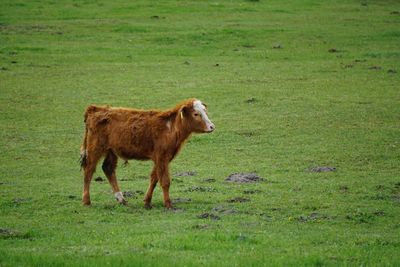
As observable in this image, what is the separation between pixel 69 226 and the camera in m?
13.6

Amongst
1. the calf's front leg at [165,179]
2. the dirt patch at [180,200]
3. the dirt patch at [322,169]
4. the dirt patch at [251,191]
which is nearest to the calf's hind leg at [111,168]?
the calf's front leg at [165,179]

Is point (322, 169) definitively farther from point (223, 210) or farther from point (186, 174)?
point (223, 210)

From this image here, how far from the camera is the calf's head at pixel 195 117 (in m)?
15.6

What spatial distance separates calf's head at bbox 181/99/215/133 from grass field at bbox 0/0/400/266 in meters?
1.53

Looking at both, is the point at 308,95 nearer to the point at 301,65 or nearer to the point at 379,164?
the point at 301,65

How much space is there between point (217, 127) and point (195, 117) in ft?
27.1

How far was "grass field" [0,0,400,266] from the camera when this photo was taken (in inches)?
486

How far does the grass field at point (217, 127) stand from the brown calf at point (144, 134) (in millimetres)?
719

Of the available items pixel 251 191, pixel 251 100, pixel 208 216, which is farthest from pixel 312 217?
pixel 251 100

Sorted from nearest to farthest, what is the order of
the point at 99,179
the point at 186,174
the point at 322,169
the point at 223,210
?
the point at 223,210 → the point at 99,179 → the point at 186,174 → the point at 322,169

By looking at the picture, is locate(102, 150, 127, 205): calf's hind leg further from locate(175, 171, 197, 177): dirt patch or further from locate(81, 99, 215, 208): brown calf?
locate(175, 171, 197, 177): dirt patch

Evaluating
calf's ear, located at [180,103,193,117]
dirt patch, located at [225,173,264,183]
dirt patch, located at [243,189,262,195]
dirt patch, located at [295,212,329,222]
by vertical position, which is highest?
calf's ear, located at [180,103,193,117]

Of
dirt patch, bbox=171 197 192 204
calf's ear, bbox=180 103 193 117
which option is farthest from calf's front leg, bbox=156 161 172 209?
calf's ear, bbox=180 103 193 117

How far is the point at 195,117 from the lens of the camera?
15.6 meters
